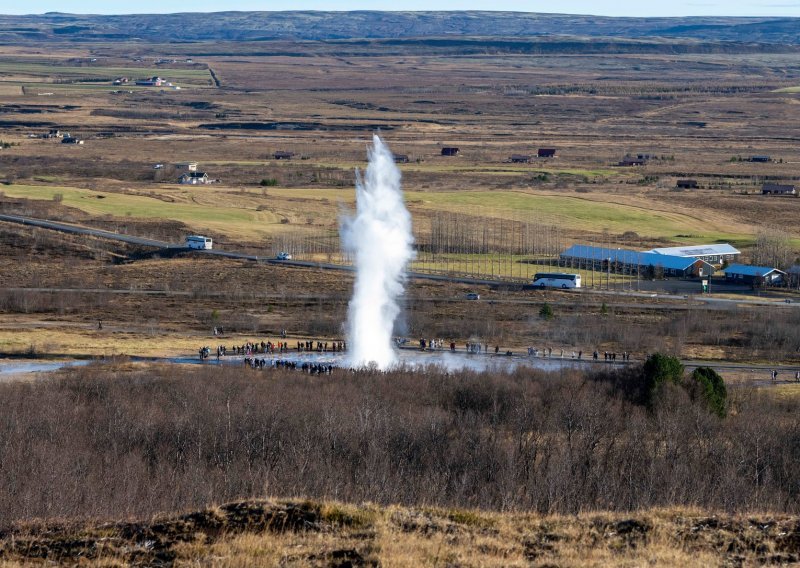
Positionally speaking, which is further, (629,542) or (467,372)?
(467,372)

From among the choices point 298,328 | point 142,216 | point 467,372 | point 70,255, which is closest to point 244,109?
point 142,216

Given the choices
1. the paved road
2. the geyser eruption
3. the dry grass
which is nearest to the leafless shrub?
the dry grass

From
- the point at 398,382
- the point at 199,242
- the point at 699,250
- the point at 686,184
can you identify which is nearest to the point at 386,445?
the point at 398,382

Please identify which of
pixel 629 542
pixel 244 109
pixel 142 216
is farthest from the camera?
pixel 244 109

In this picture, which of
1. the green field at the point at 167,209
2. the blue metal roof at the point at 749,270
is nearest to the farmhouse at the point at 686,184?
the green field at the point at 167,209

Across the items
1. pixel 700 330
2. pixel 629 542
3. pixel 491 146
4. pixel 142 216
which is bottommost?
pixel 629 542

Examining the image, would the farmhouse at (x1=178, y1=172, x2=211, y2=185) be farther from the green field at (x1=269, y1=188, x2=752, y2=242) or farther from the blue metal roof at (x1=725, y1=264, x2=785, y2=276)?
the blue metal roof at (x1=725, y1=264, x2=785, y2=276)

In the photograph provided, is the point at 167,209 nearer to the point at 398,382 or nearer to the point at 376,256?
the point at 376,256

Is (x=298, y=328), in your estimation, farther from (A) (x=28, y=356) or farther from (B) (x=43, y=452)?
(B) (x=43, y=452)
